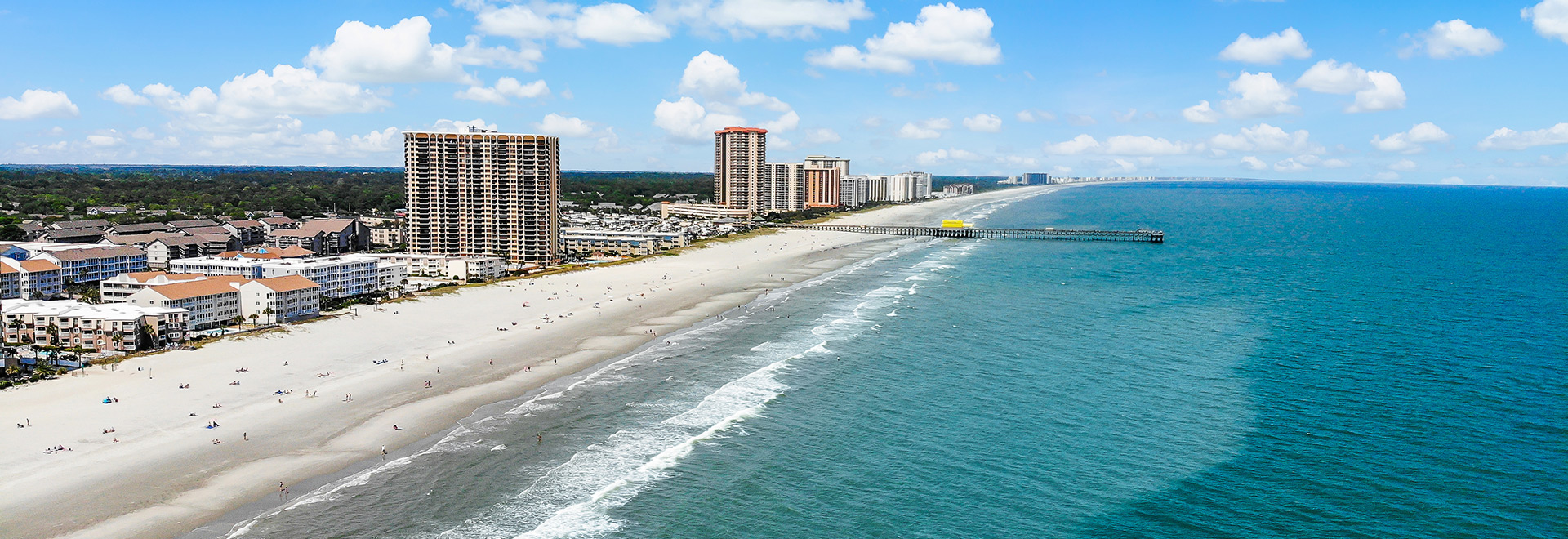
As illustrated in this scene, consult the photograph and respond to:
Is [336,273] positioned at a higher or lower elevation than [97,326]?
higher

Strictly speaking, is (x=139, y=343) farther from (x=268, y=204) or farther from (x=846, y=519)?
(x=268, y=204)

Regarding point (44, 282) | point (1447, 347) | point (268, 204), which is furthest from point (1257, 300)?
point (268, 204)

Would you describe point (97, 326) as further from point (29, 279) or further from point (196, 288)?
point (29, 279)

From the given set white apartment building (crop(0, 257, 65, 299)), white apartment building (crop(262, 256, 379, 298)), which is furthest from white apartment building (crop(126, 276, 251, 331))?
white apartment building (crop(0, 257, 65, 299))

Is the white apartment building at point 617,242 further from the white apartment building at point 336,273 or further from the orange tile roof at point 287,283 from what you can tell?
the orange tile roof at point 287,283

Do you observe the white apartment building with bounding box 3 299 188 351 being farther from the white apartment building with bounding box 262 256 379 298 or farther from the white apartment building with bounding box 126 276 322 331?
the white apartment building with bounding box 262 256 379 298

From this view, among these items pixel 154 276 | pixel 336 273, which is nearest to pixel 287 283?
pixel 336 273
